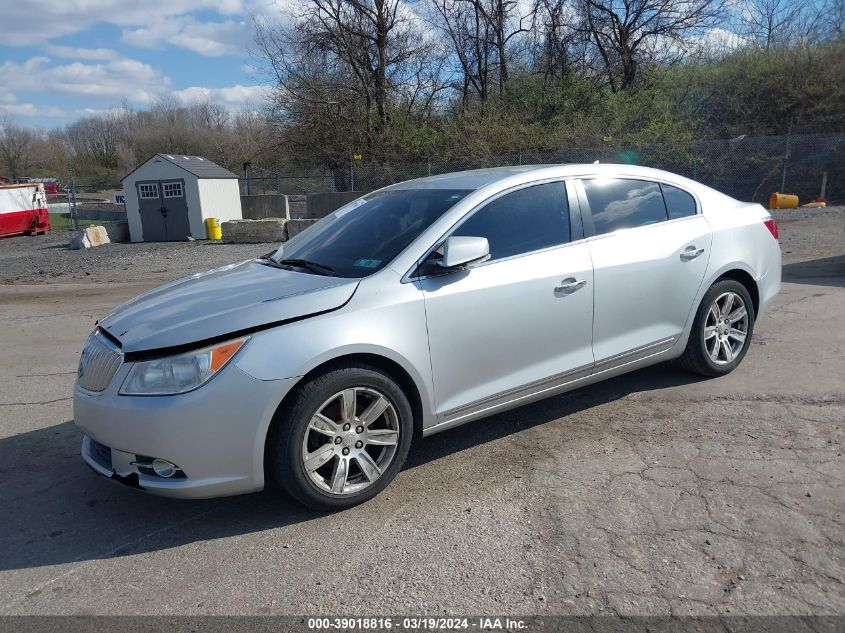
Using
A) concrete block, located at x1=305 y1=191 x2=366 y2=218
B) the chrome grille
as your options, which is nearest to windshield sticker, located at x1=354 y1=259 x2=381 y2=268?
the chrome grille

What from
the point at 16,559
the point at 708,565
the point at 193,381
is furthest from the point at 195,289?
the point at 708,565

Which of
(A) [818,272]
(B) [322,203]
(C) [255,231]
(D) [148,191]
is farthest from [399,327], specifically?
(D) [148,191]

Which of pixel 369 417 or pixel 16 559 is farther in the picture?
pixel 369 417

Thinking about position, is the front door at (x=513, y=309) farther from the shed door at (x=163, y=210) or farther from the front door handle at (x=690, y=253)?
the shed door at (x=163, y=210)

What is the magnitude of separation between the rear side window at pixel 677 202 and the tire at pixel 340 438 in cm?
261

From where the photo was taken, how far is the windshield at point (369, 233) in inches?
152

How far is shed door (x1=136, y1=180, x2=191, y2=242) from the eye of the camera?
23141mm

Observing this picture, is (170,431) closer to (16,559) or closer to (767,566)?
(16,559)

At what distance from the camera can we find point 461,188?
419 centimetres

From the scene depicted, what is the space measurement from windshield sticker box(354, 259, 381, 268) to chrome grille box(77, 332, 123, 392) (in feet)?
4.42

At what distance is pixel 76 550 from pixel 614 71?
27.7 m

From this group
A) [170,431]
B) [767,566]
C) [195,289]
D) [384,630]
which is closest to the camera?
[384,630]

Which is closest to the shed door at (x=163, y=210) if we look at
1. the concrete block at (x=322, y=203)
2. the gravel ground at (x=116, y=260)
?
the gravel ground at (x=116, y=260)

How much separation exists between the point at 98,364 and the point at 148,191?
22.2 m
